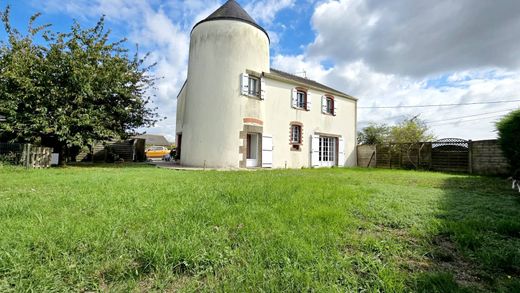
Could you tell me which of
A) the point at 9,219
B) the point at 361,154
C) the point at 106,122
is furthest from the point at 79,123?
the point at 361,154

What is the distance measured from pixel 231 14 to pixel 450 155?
12.6 metres

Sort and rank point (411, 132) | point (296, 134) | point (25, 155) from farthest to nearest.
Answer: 1. point (411, 132)
2. point (296, 134)
3. point (25, 155)

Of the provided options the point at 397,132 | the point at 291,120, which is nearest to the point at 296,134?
the point at 291,120

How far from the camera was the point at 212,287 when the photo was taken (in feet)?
4.73

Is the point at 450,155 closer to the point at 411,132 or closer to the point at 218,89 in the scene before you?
the point at 411,132

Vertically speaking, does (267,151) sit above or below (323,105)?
below

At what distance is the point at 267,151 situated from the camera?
38.0ft

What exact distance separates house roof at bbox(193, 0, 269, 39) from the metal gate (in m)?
10.7

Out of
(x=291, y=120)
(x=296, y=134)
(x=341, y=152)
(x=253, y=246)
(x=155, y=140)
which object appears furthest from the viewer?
(x=155, y=140)

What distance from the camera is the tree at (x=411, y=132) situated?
17.7m

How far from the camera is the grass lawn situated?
150 cm

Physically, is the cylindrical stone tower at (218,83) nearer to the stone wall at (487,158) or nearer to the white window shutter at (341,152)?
the white window shutter at (341,152)

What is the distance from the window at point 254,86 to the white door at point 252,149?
2.05 m

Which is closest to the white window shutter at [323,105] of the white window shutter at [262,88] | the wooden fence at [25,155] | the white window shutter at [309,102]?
the white window shutter at [309,102]
